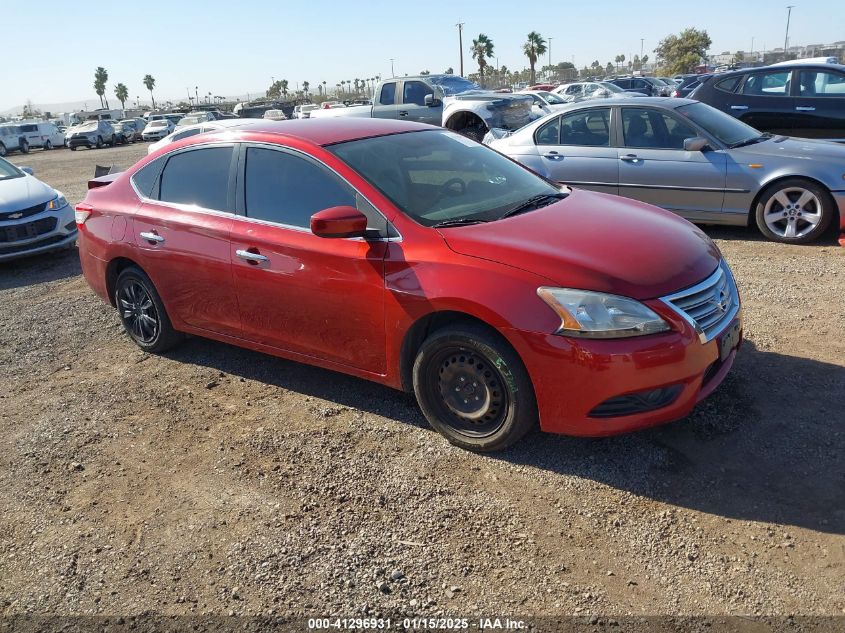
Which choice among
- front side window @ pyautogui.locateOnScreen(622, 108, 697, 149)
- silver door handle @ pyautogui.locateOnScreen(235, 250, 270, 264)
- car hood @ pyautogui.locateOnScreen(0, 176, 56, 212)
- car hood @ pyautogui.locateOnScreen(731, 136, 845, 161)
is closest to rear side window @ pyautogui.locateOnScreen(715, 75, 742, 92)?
car hood @ pyautogui.locateOnScreen(731, 136, 845, 161)

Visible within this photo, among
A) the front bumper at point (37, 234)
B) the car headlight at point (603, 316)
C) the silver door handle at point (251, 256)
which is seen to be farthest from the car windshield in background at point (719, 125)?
the front bumper at point (37, 234)

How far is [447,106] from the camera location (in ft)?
44.7

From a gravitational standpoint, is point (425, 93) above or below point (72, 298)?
above

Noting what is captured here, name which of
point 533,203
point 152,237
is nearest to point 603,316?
point 533,203

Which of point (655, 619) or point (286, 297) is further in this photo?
point (286, 297)

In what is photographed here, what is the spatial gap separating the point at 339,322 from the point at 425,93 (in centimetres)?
1209

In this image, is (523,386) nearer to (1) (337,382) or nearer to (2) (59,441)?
(1) (337,382)

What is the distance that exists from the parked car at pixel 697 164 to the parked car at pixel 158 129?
34.8 meters

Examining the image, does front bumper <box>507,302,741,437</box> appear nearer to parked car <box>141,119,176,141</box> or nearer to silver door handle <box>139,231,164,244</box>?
silver door handle <box>139,231,164,244</box>

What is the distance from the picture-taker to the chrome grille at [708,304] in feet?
10.7

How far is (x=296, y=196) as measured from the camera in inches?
163

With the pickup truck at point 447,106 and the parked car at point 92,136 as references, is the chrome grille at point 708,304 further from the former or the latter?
the parked car at point 92,136

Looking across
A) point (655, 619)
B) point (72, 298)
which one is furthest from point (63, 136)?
point (655, 619)

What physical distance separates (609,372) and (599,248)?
67 cm
